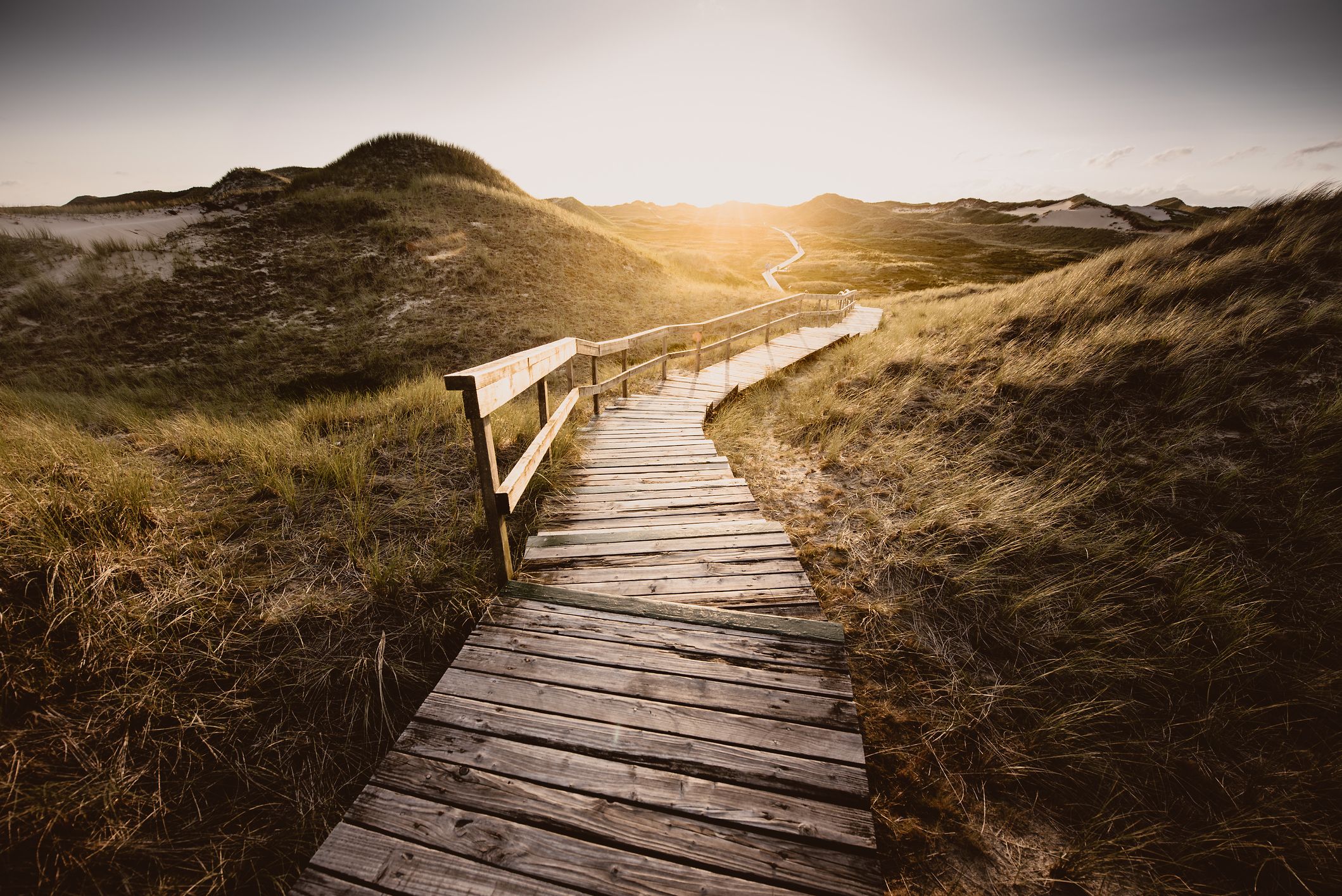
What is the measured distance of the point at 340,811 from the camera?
2.03m

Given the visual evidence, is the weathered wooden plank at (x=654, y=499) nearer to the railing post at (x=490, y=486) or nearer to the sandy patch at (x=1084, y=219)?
the railing post at (x=490, y=486)

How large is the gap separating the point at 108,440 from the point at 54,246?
72.1 ft

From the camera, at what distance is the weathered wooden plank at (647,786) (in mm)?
1665

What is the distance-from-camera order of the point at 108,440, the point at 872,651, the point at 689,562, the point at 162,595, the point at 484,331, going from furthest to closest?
the point at 484,331, the point at 108,440, the point at 689,562, the point at 872,651, the point at 162,595

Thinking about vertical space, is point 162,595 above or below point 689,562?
above

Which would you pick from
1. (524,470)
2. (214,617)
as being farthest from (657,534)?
(214,617)

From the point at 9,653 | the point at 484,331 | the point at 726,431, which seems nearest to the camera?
the point at 9,653

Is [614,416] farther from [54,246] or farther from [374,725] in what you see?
[54,246]

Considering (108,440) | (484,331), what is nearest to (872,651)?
(108,440)

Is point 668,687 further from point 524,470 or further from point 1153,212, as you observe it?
point 1153,212

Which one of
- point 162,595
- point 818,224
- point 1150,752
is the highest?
point 818,224

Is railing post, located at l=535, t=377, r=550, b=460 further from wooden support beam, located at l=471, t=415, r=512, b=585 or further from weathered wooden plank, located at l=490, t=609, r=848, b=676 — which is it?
weathered wooden plank, located at l=490, t=609, r=848, b=676

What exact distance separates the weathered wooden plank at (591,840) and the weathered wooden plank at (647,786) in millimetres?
32

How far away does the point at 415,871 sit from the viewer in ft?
4.96
